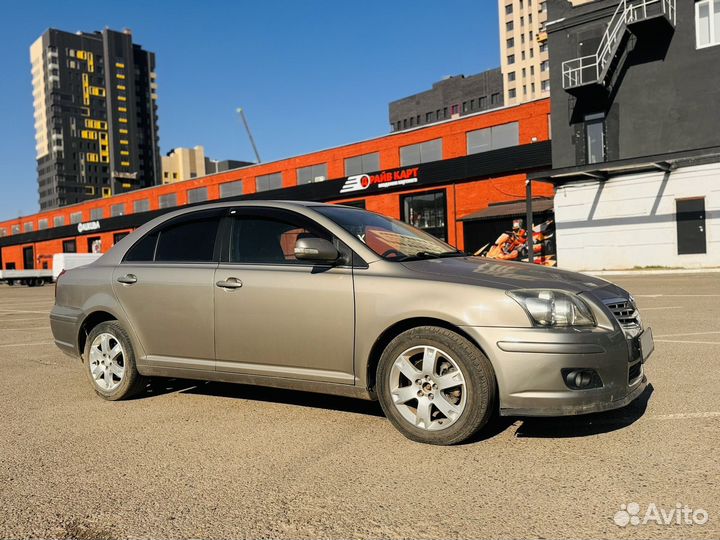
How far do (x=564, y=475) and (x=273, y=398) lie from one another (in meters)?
2.58

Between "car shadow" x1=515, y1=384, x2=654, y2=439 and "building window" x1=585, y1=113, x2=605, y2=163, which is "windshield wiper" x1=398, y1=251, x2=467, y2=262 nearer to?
"car shadow" x1=515, y1=384, x2=654, y2=439

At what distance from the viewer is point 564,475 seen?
2.99 m

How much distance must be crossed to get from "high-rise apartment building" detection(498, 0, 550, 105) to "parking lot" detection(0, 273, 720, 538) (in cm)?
9419

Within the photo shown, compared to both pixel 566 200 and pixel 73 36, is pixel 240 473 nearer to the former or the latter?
pixel 566 200

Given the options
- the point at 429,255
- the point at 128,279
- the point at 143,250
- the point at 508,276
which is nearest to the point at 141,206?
the point at 143,250

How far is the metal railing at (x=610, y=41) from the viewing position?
22672mm

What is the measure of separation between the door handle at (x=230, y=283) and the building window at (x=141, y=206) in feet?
171

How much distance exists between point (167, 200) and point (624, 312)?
5172cm

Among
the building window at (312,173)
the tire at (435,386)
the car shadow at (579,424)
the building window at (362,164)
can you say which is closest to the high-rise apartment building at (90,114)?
the building window at (312,173)

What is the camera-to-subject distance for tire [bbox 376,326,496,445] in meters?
3.39

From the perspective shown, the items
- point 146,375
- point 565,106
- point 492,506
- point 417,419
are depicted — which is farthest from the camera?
point 565,106

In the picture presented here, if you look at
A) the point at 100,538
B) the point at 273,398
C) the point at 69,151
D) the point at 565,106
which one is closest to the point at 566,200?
the point at 565,106

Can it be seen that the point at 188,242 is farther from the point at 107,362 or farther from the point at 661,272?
the point at 661,272

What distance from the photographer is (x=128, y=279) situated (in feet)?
15.8
